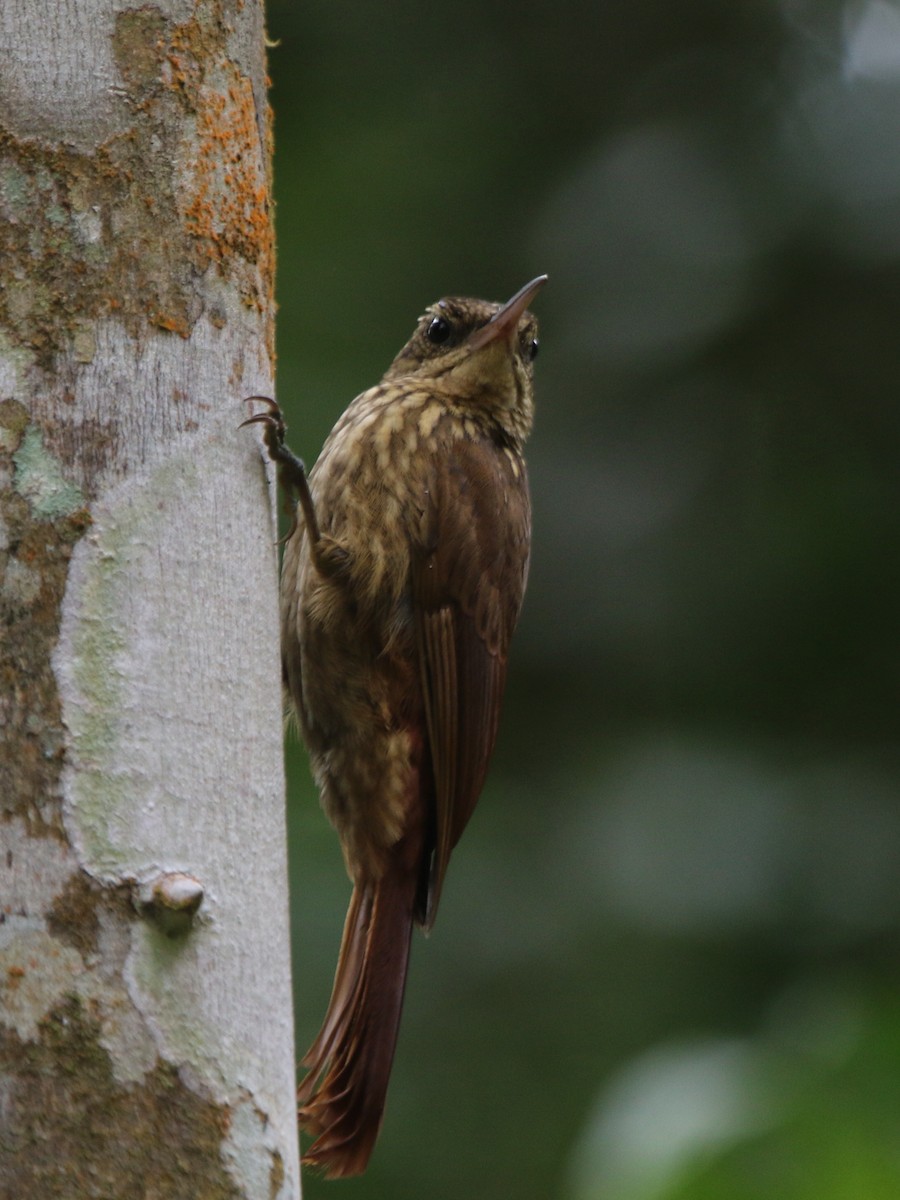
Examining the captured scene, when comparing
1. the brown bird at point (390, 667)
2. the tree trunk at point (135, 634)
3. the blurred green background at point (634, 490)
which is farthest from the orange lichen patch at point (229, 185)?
the blurred green background at point (634, 490)

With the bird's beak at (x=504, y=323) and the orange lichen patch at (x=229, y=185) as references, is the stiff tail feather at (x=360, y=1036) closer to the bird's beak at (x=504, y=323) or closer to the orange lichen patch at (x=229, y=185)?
the bird's beak at (x=504, y=323)

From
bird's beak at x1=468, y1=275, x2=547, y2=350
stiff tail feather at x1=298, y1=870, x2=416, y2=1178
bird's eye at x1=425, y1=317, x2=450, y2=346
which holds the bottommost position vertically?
stiff tail feather at x1=298, y1=870, x2=416, y2=1178

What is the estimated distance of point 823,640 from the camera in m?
4.77

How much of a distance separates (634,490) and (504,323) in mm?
1570

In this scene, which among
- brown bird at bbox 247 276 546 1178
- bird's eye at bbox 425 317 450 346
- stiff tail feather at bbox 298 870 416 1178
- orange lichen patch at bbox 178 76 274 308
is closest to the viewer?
orange lichen patch at bbox 178 76 274 308

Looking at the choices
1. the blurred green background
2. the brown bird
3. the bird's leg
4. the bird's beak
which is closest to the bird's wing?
the brown bird

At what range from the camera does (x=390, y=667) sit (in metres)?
3.12

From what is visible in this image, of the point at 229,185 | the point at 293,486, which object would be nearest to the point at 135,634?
the point at 229,185

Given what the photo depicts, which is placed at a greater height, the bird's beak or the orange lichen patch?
the bird's beak

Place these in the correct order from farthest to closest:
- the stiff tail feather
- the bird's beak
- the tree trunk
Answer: the bird's beak < the stiff tail feather < the tree trunk

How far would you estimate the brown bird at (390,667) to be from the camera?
9.93 feet

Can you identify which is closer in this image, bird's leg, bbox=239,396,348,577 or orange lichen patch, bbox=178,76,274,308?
orange lichen patch, bbox=178,76,274,308

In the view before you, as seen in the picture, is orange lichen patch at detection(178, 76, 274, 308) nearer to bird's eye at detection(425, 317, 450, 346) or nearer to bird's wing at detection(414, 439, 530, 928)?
bird's wing at detection(414, 439, 530, 928)

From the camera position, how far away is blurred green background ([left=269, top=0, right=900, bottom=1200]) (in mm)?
4438
